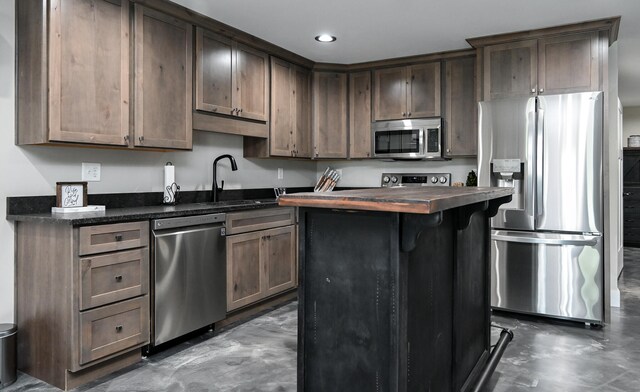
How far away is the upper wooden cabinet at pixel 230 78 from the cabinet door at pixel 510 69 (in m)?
2.00

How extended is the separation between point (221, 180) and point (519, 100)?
2649 mm

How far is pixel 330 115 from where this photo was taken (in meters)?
4.89

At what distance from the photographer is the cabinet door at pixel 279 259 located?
382cm

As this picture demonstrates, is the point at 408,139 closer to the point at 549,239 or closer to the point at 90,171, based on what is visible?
Result: the point at 549,239

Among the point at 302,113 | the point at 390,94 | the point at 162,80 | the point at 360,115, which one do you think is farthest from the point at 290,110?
the point at 162,80

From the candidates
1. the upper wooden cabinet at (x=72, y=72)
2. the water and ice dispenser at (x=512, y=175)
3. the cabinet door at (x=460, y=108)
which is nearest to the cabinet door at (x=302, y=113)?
the cabinet door at (x=460, y=108)

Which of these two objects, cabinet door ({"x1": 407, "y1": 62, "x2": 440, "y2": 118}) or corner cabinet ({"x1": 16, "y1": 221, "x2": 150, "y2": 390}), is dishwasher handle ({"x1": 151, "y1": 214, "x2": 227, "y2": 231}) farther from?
cabinet door ({"x1": 407, "y1": 62, "x2": 440, "y2": 118})

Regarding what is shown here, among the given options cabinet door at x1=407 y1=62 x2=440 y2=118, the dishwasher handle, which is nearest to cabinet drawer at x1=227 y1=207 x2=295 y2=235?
the dishwasher handle

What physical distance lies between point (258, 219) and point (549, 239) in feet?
7.64

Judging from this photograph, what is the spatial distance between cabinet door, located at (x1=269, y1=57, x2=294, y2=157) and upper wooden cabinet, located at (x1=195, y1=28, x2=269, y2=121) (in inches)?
4.4

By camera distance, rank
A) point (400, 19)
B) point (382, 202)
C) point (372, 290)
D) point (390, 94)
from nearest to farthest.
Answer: point (382, 202) < point (372, 290) < point (400, 19) < point (390, 94)

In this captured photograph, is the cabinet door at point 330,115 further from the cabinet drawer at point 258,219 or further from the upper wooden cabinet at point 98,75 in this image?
the upper wooden cabinet at point 98,75

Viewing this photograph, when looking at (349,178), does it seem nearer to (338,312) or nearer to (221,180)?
(221,180)

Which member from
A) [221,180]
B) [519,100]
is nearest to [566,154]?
[519,100]
